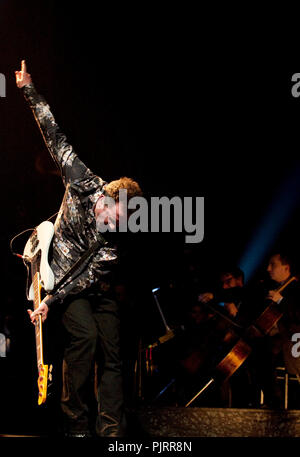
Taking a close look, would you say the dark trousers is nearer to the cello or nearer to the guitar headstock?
the guitar headstock

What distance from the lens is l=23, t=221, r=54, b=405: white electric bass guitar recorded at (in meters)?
3.11

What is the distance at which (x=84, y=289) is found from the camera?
338 cm

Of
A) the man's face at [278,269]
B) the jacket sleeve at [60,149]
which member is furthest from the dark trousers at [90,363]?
the man's face at [278,269]

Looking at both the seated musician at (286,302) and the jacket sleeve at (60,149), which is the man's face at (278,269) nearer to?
the seated musician at (286,302)

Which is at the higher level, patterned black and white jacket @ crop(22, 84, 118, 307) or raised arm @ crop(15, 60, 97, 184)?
raised arm @ crop(15, 60, 97, 184)

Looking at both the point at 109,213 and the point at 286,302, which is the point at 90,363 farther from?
the point at 286,302

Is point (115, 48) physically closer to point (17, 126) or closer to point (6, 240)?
point (17, 126)

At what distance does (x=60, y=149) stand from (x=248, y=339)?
242 centimetres

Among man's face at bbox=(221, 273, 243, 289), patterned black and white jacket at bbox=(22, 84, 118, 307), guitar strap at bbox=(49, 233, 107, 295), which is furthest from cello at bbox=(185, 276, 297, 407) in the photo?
guitar strap at bbox=(49, 233, 107, 295)

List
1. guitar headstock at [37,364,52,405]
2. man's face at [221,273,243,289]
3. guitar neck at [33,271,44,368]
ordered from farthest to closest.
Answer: man's face at [221,273,243,289] < guitar neck at [33,271,44,368] < guitar headstock at [37,364,52,405]

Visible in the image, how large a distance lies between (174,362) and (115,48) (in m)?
3.48

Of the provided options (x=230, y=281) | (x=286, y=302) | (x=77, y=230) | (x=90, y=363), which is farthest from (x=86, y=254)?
(x=230, y=281)

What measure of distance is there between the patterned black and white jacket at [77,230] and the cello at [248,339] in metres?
1.79

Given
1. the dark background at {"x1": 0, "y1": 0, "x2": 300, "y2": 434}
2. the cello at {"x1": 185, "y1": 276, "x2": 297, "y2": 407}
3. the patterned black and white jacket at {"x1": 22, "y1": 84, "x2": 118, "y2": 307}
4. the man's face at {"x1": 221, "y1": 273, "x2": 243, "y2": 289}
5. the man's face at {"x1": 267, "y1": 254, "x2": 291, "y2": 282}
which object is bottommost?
the cello at {"x1": 185, "y1": 276, "x2": 297, "y2": 407}
